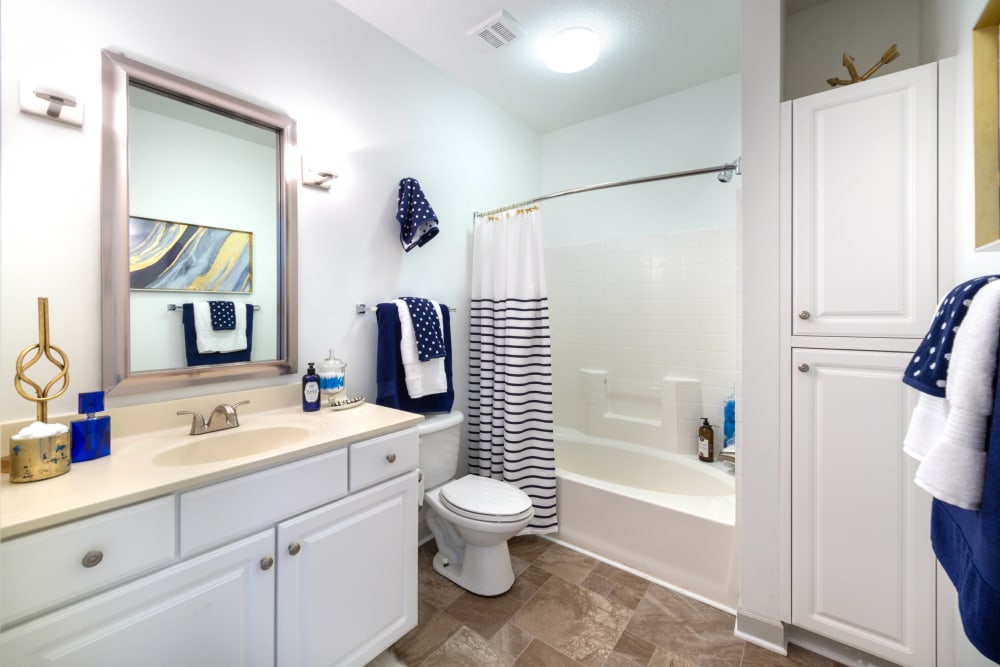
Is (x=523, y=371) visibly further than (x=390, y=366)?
Yes

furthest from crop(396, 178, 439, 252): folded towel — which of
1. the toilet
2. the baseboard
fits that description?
the baseboard

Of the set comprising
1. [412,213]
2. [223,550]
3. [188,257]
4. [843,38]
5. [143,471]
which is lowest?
[223,550]

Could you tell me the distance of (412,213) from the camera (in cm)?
200

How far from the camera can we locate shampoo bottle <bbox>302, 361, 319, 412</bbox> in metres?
1.56

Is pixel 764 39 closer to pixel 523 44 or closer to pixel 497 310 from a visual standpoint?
pixel 523 44

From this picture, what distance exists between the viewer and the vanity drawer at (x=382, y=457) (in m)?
1.29

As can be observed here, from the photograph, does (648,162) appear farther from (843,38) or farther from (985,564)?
(985,564)

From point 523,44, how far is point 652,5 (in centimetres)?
61

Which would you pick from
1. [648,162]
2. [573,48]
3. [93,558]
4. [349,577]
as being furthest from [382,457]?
[648,162]

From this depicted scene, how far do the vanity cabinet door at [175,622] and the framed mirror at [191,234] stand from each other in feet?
2.15

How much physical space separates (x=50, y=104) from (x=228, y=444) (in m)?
1.07

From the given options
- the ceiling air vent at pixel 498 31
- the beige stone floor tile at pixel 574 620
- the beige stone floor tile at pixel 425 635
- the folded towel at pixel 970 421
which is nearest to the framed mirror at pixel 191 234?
the ceiling air vent at pixel 498 31

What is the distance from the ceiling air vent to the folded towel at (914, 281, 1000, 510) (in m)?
1.97

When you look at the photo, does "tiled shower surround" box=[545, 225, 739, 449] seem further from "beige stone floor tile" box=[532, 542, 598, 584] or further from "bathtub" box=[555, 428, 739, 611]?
"beige stone floor tile" box=[532, 542, 598, 584]
